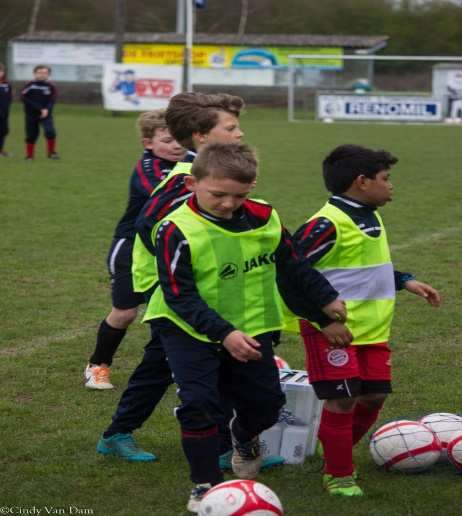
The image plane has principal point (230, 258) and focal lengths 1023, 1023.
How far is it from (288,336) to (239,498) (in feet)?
10.4

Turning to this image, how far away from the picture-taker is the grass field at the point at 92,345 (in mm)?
3893

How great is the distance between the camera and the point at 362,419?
418 centimetres

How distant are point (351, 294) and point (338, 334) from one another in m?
0.26

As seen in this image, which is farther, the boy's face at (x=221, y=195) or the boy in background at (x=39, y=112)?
the boy in background at (x=39, y=112)

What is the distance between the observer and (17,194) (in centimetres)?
1320

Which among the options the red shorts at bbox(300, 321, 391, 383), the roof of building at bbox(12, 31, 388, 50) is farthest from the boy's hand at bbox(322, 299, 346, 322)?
the roof of building at bbox(12, 31, 388, 50)

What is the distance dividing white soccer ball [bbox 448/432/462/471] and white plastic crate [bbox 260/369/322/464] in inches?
22.6

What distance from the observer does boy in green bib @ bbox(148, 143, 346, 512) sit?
11.7 ft

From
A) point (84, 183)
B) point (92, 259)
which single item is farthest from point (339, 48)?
point (92, 259)

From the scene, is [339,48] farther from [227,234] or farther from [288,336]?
[227,234]

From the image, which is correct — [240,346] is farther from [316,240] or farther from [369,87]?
[369,87]

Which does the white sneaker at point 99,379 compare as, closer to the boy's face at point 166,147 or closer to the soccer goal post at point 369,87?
the boy's face at point 166,147

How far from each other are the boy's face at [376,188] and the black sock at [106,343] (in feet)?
6.00

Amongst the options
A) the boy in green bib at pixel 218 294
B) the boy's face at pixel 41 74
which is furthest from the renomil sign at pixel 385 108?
the boy in green bib at pixel 218 294
